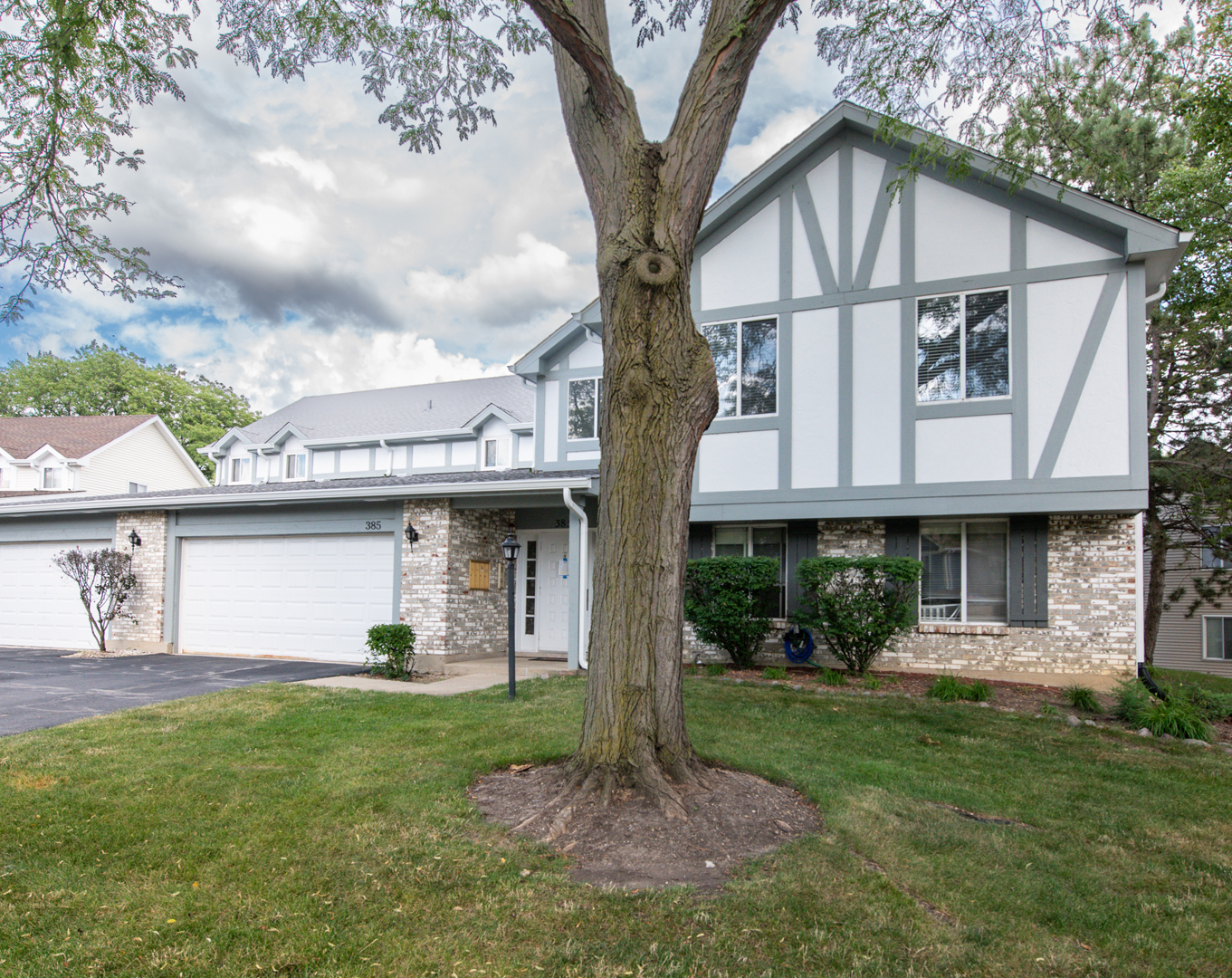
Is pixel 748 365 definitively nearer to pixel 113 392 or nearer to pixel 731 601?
pixel 731 601

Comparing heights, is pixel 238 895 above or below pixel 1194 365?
below

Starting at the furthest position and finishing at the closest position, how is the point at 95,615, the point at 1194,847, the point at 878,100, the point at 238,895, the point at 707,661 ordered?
1. the point at 95,615
2. the point at 707,661
3. the point at 878,100
4. the point at 1194,847
5. the point at 238,895

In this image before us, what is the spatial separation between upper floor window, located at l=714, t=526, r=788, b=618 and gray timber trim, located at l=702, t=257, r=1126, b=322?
3.16 metres

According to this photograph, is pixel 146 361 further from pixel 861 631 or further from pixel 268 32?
pixel 861 631

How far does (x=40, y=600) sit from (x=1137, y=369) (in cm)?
1824

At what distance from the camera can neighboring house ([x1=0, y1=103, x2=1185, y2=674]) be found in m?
9.33

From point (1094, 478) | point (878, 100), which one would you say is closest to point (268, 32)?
point (878, 100)

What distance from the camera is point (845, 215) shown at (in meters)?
10.5

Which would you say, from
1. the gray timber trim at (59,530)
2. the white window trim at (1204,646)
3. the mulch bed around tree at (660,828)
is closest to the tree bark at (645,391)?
the mulch bed around tree at (660,828)

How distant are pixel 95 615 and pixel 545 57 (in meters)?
12.4

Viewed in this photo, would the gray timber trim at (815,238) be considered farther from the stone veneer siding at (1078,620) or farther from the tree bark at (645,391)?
the tree bark at (645,391)

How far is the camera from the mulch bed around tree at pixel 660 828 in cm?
358

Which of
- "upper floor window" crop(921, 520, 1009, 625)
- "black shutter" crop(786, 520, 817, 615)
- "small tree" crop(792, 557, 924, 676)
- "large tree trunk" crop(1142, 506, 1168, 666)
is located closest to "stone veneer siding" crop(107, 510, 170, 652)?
Answer: "black shutter" crop(786, 520, 817, 615)

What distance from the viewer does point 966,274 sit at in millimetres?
9859
